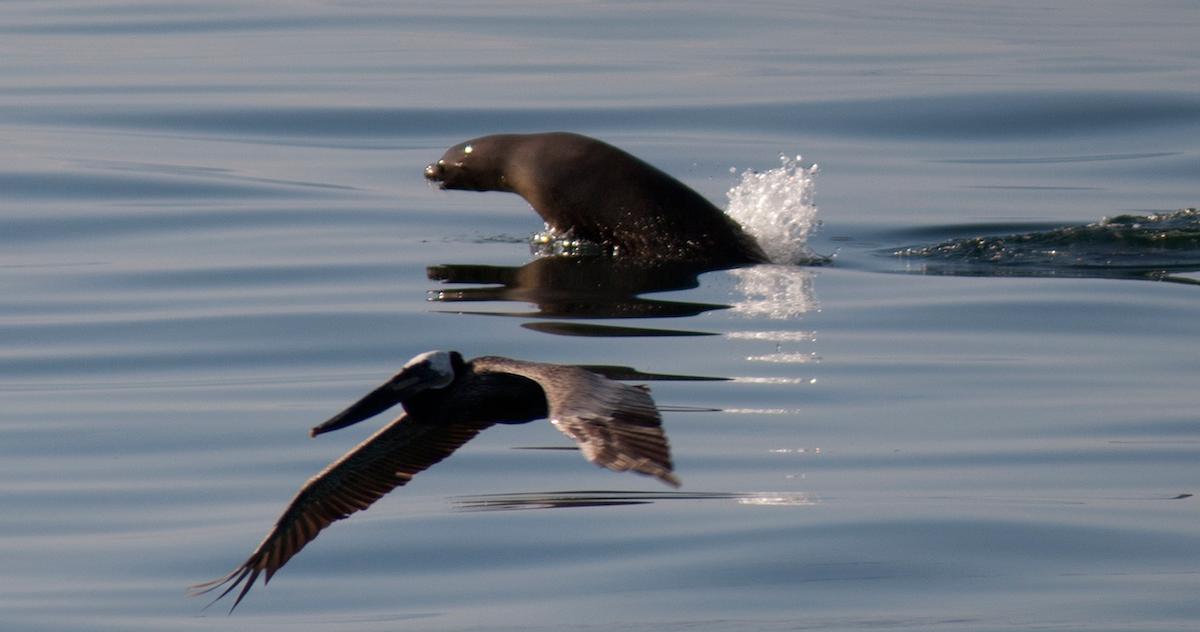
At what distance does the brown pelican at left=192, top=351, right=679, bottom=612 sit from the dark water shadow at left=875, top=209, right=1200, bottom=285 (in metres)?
5.33

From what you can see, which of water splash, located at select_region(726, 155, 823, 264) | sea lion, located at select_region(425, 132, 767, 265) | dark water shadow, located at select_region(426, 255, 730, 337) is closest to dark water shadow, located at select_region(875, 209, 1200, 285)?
water splash, located at select_region(726, 155, 823, 264)

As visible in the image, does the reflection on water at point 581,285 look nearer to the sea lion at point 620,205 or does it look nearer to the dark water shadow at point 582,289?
the dark water shadow at point 582,289

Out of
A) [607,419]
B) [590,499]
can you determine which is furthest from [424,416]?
[607,419]

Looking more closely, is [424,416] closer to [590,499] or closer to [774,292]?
[590,499]

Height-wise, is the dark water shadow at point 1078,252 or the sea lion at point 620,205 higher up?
the sea lion at point 620,205

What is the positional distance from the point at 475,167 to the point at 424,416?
6360mm

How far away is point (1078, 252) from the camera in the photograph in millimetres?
12602

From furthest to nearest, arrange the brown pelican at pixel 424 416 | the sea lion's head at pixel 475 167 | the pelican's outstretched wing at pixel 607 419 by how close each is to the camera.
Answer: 1. the sea lion's head at pixel 475 167
2. the brown pelican at pixel 424 416
3. the pelican's outstretched wing at pixel 607 419

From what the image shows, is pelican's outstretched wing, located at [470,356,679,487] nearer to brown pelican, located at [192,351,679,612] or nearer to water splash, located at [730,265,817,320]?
brown pelican, located at [192,351,679,612]

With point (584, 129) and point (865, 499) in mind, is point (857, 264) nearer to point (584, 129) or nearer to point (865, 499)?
point (865, 499)

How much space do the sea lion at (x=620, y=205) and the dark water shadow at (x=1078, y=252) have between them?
0.96m

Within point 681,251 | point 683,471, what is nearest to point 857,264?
point 681,251

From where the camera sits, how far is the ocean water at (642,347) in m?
7.30

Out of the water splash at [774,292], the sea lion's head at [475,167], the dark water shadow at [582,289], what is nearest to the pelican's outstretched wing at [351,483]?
the dark water shadow at [582,289]
